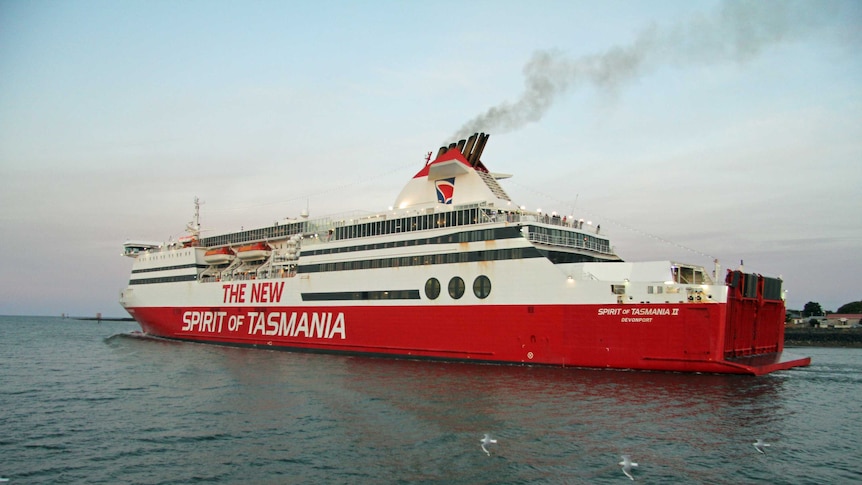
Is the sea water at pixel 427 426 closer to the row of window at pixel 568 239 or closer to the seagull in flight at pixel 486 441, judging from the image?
the seagull in flight at pixel 486 441

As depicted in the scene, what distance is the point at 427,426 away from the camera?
1828 cm

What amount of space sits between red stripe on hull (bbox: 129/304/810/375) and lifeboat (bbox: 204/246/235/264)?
9.45 m

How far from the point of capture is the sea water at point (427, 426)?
14.5 metres

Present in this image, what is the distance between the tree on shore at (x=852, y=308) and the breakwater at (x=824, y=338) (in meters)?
47.1

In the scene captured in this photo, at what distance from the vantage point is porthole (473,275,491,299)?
101 ft

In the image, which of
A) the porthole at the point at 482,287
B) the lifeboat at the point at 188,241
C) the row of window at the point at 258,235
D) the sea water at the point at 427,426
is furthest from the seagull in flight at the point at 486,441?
the lifeboat at the point at 188,241

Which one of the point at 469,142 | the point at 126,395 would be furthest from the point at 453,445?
the point at 469,142

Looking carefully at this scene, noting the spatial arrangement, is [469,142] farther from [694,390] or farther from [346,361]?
[694,390]

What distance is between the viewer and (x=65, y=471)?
1458 cm

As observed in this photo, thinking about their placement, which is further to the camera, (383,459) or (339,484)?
(383,459)

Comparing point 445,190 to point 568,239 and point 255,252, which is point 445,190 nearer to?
point 568,239

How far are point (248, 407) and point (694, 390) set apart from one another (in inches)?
684

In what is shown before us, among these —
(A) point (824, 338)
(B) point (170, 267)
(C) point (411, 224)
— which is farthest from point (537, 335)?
(A) point (824, 338)

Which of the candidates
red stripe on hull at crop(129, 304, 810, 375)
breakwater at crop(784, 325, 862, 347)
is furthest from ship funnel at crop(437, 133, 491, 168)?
breakwater at crop(784, 325, 862, 347)
